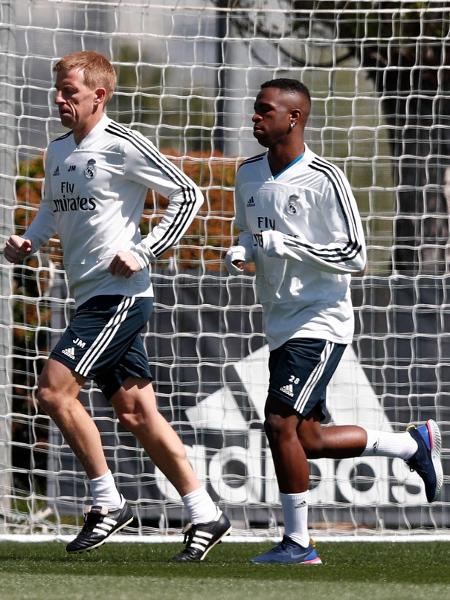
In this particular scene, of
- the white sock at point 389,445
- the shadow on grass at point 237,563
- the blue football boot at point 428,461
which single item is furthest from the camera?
the blue football boot at point 428,461

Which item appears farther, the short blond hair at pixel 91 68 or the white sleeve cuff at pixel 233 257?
the short blond hair at pixel 91 68

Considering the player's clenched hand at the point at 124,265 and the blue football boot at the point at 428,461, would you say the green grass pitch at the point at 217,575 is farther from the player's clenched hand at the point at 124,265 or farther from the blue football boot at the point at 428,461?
the player's clenched hand at the point at 124,265

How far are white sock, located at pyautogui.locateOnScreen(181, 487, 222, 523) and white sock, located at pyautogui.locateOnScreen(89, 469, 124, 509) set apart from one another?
0.92ft

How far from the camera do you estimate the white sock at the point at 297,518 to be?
16.8 ft

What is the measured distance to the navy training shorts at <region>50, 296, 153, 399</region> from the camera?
5113mm

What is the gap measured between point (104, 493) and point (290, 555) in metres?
0.78

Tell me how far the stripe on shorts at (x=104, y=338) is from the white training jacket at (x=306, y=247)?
441mm

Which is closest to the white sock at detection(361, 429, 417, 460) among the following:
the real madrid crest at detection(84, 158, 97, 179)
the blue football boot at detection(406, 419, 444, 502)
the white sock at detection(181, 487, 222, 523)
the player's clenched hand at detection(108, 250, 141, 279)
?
the blue football boot at detection(406, 419, 444, 502)

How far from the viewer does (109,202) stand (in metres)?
5.27

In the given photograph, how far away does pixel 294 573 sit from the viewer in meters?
4.78

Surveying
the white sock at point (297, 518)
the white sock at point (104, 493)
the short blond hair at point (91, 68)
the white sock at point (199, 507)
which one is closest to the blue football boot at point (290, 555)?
the white sock at point (297, 518)

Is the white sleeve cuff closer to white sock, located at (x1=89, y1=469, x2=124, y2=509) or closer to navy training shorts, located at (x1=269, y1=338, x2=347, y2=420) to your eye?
navy training shorts, located at (x1=269, y1=338, x2=347, y2=420)

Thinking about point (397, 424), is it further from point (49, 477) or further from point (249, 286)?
point (49, 477)

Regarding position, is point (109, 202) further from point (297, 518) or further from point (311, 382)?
point (297, 518)
